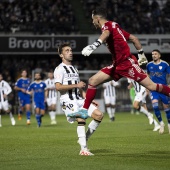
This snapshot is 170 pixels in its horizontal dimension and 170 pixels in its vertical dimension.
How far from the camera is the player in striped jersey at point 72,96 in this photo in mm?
10867

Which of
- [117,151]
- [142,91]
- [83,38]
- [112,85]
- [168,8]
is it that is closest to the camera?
[117,151]

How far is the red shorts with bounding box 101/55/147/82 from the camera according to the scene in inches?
426

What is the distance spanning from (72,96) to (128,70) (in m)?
1.21

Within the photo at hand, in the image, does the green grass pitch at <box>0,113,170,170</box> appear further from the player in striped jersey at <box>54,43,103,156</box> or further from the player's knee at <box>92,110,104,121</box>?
the player's knee at <box>92,110,104,121</box>

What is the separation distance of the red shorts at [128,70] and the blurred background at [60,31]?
Result: 2409 centimetres

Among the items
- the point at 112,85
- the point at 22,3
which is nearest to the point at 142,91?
the point at 112,85

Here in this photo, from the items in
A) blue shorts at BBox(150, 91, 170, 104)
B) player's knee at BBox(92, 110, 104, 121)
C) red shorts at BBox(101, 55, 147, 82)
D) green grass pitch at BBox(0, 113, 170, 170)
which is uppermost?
red shorts at BBox(101, 55, 147, 82)

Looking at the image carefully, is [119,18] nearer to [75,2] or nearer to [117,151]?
[75,2]

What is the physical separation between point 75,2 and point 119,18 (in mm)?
3943

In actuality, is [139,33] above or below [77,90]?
above

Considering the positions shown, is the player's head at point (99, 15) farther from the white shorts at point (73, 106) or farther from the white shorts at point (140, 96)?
the white shorts at point (140, 96)

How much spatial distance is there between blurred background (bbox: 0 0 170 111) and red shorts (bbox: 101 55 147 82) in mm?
24085

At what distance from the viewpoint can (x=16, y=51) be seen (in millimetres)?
35688

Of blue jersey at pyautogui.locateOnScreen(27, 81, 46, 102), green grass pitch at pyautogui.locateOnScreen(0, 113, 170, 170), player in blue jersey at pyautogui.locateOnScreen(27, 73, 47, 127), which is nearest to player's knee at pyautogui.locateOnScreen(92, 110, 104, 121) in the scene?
green grass pitch at pyautogui.locateOnScreen(0, 113, 170, 170)
